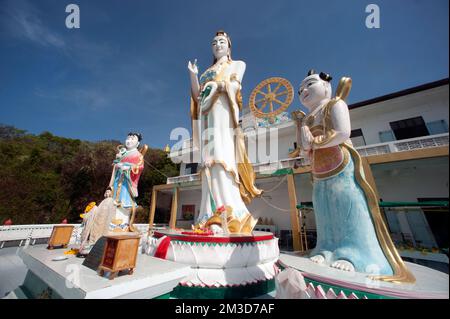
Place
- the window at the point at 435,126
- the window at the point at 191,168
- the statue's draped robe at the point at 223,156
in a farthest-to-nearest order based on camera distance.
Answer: the window at the point at 191,168 → the window at the point at 435,126 → the statue's draped robe at the point at 223,156

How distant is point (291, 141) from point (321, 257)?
35.9ft

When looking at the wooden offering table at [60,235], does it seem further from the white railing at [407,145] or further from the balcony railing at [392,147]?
the white railing at [407,145]

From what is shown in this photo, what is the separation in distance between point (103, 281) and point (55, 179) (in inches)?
593

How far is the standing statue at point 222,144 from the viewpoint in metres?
4.38

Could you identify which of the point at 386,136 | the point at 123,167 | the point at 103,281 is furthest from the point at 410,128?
the point at 123,167

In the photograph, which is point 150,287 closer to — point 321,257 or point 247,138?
point 321,257

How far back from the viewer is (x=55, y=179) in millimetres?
12711

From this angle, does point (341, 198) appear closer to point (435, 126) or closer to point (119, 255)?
point (119, 255)

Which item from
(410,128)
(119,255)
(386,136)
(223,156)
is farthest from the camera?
(386,136)

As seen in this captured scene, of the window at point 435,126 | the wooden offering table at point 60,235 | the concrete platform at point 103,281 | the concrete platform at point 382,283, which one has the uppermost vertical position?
the window at point 435,126

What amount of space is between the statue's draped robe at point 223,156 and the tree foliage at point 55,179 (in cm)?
961

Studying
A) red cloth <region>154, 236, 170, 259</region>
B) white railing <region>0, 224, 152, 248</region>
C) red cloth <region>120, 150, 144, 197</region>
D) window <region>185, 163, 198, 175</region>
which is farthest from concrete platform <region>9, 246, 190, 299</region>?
window <region>185, 163, 198, 175</region>

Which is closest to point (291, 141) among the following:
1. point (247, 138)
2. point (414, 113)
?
point (247, 138)

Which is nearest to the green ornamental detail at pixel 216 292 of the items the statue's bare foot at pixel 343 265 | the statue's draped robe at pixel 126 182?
the statue's bare foot at pixel 343 265
